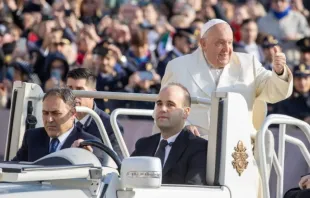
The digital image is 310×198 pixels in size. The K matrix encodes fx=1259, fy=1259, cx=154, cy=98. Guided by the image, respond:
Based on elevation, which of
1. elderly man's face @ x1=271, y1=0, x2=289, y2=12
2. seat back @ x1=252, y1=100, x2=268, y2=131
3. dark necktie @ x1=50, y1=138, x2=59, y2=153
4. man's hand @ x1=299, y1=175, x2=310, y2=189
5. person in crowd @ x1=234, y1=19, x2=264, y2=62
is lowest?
man's hand @ x1=299, y1=175, x2=310, y2=189

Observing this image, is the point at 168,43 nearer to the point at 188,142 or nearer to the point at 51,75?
the point at 51,75

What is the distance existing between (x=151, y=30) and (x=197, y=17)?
717mm

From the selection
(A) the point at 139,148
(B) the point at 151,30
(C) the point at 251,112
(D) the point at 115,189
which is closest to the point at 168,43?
(B) the point at 151,30

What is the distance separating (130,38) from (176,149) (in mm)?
9389

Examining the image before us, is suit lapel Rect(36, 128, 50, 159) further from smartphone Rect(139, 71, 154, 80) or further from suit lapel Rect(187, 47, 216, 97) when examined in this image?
smartphone Rect(139, 71, 154, 80)

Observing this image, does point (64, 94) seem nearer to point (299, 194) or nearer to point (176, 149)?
point (176, 149)

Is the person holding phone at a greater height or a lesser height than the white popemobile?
greater

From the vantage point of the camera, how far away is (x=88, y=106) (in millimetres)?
10656

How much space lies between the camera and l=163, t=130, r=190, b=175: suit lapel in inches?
315

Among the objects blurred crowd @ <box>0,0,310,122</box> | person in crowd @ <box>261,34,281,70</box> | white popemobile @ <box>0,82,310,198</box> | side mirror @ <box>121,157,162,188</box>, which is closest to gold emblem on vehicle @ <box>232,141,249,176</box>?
white popemobile @ <box>0,82,310,198</box>

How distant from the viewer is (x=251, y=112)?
9.51 m

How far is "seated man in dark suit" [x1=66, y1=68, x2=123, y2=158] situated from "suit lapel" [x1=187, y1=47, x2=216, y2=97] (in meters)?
0.83

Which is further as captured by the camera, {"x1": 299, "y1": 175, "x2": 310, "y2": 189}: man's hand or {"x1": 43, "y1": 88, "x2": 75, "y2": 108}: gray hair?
{"x1": 43, "y1": 88, "x2": 75, "y2": 108}: gray hair

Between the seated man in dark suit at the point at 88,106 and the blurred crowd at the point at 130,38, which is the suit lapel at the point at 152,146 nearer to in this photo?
the seated man in dark suit at the point at 88,106
